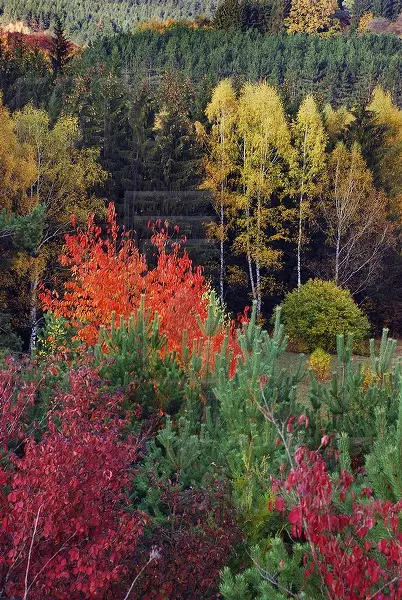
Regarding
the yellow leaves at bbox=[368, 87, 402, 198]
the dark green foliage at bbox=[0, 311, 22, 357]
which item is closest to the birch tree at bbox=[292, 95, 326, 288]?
the yellow leaves at bbox=[368, 87, 402, 198]

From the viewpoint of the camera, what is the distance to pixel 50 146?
969 inches

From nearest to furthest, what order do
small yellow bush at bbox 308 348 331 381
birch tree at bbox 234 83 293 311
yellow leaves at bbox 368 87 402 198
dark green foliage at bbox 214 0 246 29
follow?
small yellow bush at bbox 308 348 331 381, birch tree at bbox 234 83 293 311, yellow leaves at bbox 368 87 402 198, dark green foliage at bbox 214 0 246 29

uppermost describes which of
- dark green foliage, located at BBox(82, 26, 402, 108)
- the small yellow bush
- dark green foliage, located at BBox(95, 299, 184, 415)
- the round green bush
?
dark green foliage, located at BBox(82, 26, 402, 108)

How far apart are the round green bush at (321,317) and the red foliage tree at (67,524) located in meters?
20.8

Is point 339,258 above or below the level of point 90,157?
below

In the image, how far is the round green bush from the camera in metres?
26.1

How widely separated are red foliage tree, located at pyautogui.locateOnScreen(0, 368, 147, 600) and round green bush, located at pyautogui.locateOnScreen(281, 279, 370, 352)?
68.3 ft

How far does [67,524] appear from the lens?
5121mm

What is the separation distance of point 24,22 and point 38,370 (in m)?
131

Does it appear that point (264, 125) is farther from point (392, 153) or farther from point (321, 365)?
point (321, 365)

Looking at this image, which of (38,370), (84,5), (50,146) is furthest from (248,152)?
(84,5)

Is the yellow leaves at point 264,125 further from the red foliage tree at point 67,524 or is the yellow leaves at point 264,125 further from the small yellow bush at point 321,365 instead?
the red foliage tree at point 67,524

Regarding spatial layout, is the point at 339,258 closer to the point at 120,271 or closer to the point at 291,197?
the point at 291,197

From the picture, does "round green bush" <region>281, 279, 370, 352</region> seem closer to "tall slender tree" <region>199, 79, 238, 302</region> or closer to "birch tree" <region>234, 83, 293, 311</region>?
"birch tree" <region>234, 83, 293, 311</region>
